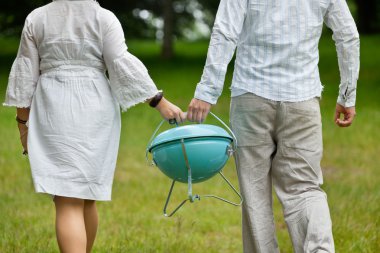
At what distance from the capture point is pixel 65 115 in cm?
371

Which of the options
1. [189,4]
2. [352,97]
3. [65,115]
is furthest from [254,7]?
[189,4]

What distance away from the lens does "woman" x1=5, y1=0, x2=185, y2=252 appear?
12.2 ft

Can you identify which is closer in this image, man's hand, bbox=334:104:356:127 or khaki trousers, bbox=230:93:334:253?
khaki trousers, bbox=230:93:334:253

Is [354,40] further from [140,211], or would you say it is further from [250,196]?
[140,211]

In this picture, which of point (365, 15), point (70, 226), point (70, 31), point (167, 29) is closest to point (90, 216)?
point (70, 226)

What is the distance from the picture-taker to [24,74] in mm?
3789

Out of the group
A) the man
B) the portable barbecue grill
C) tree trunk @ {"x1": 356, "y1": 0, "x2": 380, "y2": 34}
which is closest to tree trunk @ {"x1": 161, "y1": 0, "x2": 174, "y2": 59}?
tree trunk @ {"x1": 356, "y1": 0, "x2": 380, "y2": 34}

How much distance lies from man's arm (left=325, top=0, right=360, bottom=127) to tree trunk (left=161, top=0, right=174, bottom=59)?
19.7 meters

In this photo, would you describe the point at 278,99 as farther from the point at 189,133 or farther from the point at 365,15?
the point at 365,15

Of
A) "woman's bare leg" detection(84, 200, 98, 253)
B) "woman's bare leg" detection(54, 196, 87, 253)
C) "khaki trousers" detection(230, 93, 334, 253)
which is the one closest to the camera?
"woman's bare leg" detection(54, 196, 87, 253)

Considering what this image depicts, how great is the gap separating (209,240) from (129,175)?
2744 mm

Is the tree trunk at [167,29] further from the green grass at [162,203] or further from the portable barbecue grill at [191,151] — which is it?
the portable barbecue grill at [191,151]

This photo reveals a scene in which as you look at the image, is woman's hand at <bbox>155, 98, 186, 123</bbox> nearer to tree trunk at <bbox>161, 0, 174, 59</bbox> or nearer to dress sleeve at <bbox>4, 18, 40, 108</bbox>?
dress sleeve at <bbox>4, 18, 40, 108</bbox>

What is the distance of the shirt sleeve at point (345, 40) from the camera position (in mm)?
3854
